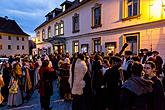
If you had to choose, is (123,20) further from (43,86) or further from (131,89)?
(131,89)

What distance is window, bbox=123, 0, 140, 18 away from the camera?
16062 mm

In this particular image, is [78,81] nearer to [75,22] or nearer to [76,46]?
[76,46]

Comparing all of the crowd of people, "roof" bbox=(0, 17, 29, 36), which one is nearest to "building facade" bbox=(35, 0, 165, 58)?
the crowd of people

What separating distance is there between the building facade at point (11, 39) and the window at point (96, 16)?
38.7 m

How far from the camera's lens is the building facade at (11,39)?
56.6 metres

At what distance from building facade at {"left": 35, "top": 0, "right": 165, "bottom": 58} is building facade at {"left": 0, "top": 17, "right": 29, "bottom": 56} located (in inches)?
1196

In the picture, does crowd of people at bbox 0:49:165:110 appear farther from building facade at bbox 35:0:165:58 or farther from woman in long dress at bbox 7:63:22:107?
building facade at bbox 35:0:165:58

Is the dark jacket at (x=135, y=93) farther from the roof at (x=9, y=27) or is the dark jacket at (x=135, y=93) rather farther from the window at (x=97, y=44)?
the roof at (x=9, y=27)

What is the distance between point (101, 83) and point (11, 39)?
5480 centimetres

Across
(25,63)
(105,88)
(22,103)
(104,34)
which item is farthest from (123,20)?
(105,88)

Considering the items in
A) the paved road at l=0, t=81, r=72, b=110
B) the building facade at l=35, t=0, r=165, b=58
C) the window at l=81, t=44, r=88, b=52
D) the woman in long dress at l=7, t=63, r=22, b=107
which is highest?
the building facade at l=35, t=0, r=165, b=58

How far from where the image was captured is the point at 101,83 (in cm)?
729

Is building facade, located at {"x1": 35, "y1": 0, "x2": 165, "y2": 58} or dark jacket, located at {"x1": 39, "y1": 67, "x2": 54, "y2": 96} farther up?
building facade, located at {"x1": 35, "y1": 0, "x2": 165, "y2": 58}

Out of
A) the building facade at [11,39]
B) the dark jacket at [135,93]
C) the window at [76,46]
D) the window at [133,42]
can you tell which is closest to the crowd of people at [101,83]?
the dark jacket at [135,93]
